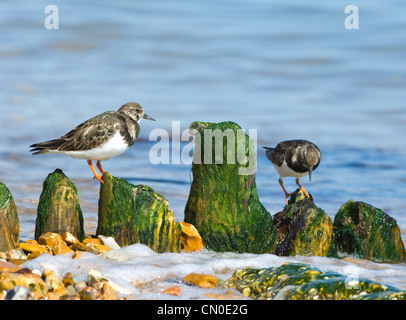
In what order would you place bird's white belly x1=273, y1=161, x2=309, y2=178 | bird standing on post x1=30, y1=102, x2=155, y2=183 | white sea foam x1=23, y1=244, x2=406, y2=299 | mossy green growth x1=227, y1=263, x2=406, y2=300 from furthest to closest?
bird's white belly x1=273, y1=161, x2=309, y2=178, bird standing on post x1=30, y1=102, x2=155, y2=183, white sea foam x1=23, y1=244, x2=406, y2=299, mossy green growth x1=227, y1=263, x2=406, y2=300

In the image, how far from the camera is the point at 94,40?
1900cm

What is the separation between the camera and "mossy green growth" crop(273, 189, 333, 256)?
6.31 metres

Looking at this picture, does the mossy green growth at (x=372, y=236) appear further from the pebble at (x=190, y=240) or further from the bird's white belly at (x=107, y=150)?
the bird's white belly at (x=107, y=150)

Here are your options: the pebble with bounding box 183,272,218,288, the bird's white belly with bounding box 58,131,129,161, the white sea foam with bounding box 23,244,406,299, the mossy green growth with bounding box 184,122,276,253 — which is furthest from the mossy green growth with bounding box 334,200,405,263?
the bird's white belly with bounding box 58,131,129,161

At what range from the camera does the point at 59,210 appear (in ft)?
19.6

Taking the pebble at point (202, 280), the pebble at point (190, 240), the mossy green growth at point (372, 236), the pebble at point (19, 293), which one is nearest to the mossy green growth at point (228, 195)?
the pebble at point (190, 240)

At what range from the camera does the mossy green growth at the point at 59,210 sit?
19.6ft

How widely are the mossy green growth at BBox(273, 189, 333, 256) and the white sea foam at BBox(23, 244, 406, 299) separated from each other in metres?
0.12

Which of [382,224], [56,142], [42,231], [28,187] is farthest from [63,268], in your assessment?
[28,187]

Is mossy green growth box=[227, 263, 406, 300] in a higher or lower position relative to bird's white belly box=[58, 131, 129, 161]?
lower

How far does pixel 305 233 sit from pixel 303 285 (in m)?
1.43

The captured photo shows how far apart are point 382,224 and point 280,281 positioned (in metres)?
1.84

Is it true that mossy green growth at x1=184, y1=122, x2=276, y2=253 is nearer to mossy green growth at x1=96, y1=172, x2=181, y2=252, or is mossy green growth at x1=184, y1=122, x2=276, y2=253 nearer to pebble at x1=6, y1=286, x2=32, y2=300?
mossy green growth at x1=96, y1=172, x2=181, y2=252

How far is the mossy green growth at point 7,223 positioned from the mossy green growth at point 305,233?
7.53ft
